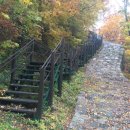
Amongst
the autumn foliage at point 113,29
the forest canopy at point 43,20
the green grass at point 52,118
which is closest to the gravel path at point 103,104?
the green grass at point 52,118

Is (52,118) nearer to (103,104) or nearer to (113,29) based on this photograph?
(103,104)

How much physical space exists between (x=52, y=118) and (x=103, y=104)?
136 inches

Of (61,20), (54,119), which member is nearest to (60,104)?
(54,119)

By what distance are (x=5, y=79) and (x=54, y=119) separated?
3.19m

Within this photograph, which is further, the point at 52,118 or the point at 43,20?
the point at 43,20

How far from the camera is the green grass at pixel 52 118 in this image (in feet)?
27.1

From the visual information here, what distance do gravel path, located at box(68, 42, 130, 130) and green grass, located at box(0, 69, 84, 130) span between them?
0.86ft

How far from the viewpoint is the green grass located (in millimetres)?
8270

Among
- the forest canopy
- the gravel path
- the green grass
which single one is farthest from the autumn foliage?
the green grass

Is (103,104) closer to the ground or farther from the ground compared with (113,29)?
closer to the ground

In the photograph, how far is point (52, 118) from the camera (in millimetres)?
9328

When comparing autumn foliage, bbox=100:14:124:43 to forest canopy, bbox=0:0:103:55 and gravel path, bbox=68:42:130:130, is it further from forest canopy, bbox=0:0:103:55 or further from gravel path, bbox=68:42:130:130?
gravel path, bbox=68:42:130:130

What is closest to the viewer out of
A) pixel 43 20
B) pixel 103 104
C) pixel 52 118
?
pixel 52 118

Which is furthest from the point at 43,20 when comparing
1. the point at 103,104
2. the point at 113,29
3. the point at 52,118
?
the point at 113,29
